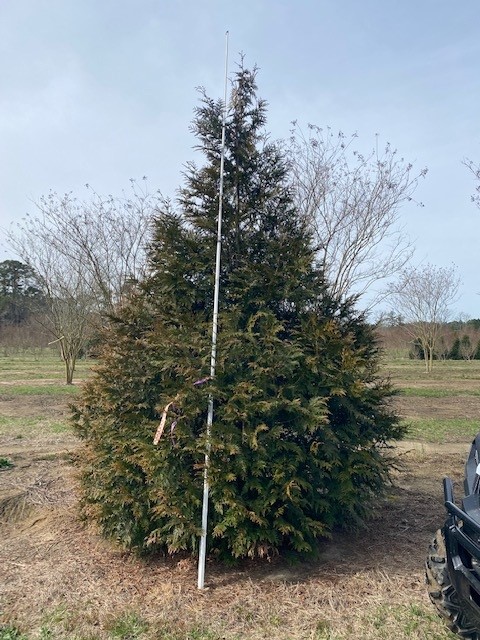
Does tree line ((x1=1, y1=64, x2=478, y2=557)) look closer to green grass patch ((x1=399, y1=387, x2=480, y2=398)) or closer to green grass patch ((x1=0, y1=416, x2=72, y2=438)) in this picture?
green grass patch ((x1=0, y1=416, x2=72, y2=438))

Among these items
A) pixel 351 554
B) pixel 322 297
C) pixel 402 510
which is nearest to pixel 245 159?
pixel 322 297

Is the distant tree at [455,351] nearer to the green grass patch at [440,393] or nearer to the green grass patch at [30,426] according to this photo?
the green grass patch at [440,393]

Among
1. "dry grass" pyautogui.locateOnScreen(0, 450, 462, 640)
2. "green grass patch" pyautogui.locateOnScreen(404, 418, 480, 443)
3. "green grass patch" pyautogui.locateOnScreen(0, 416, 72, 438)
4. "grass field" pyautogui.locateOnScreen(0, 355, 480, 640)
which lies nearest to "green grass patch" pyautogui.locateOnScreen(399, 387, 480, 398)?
"green grass patch" pyautogui.locateOnScreen(404, 418, 480, 443)

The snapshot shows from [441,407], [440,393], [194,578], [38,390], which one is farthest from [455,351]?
[194,578]

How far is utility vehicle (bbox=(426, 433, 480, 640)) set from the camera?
2.25m

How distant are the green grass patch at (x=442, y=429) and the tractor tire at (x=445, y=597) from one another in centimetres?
687

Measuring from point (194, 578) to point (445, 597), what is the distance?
1.93m

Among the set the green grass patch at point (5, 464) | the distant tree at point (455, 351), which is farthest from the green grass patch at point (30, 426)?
the distant tree at point (455, 351)

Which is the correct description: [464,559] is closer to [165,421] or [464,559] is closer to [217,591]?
[217,591]

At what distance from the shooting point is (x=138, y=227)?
15.6m

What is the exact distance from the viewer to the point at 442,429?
1132 centimetres

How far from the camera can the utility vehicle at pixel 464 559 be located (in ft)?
7.37

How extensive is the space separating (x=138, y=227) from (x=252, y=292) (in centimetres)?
1202

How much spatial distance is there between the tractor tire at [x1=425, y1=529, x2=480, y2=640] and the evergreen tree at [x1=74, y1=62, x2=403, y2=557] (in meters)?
1.05
